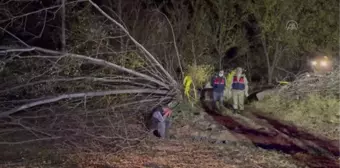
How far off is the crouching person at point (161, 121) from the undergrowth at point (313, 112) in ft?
11.9

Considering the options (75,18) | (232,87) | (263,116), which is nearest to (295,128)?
(263,116)

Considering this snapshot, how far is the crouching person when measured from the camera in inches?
400

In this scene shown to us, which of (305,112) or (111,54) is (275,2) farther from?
(111,54)

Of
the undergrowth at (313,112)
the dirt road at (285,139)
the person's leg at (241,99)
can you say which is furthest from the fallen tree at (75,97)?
the undergrowth at (313,112)

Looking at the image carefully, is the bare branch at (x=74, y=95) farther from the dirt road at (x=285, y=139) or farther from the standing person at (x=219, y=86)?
the dirt road at (x=285, y=139)

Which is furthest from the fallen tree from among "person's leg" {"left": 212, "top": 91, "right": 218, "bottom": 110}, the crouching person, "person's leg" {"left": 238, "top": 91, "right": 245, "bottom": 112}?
"person's leg" {"left": 238, "top": 91, "right": 245, "bottom": 112}

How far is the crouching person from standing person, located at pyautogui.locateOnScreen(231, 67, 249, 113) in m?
3.50

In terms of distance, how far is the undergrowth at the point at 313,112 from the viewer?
11.5m

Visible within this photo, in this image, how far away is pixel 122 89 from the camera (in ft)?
39.6

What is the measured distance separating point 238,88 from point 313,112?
2.15 m

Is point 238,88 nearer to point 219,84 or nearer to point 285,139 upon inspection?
point 219,84

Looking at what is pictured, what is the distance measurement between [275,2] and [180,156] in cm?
1228

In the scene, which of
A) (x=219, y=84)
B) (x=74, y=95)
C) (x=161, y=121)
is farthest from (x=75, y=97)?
(x=219, y=84)

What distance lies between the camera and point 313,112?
12.6 m
